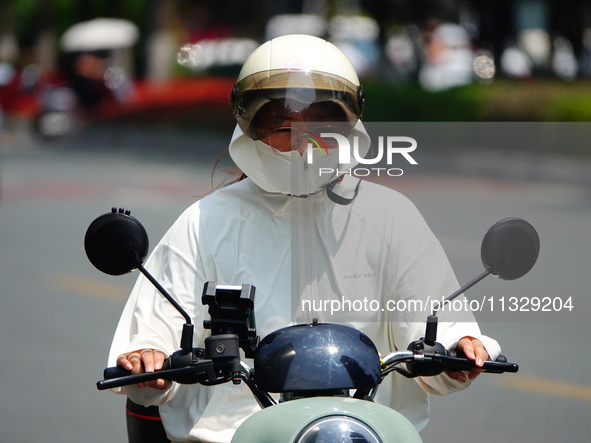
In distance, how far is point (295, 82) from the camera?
8.08 ft

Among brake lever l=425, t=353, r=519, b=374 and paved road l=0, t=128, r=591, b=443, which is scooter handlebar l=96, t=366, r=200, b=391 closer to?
brake lever l=425, t=353, r=519, b=374

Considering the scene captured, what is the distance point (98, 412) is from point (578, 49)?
18123 millimetres

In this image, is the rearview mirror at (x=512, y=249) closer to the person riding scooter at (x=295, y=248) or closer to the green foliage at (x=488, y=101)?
the person riding scooter at (x=295, y=248)

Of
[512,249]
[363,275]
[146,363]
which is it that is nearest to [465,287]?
[512,249]

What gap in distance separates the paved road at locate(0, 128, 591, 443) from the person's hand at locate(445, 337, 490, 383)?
70 millimetres

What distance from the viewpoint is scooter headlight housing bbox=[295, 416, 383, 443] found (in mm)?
1878

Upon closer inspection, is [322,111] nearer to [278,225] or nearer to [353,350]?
[278,225]

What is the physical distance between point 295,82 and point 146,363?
0.72 meters

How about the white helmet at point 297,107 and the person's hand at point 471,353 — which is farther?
the white helmet at point 297,107

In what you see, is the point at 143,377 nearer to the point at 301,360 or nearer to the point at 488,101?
the point at 301,360

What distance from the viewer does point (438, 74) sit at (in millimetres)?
28750

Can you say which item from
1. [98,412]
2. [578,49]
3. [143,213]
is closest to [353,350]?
[98,412]

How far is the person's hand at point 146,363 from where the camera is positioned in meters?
2.23

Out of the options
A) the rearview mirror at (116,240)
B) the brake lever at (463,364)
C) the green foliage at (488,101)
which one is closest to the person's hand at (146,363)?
the rearview mirror at (116,240)
